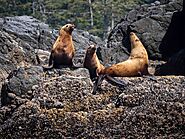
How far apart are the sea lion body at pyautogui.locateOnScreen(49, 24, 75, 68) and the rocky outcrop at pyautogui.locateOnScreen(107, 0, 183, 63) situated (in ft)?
8.01

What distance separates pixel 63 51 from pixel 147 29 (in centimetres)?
432

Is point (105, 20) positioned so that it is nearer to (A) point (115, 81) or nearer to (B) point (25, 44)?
(B) point (25, 44)

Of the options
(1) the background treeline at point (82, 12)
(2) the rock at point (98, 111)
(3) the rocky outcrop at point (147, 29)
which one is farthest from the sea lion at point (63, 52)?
(1) the background treeline at point (82, 12)

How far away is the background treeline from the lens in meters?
37.2

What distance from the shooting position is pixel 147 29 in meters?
14.1

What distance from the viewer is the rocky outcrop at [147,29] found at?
1361 cm

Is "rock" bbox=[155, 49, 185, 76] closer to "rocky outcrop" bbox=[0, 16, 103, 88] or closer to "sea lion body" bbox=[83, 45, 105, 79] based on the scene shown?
"sea lion body" bbox=[83, 45, 105, 79]

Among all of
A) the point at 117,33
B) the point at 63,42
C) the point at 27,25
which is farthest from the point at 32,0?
the point at 63,42

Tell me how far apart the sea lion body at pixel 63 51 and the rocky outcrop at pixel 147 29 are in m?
2.44

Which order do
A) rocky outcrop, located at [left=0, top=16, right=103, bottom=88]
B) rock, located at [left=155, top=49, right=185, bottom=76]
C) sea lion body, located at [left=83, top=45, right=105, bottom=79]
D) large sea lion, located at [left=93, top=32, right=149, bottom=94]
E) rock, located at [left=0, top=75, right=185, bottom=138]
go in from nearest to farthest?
1. rock, located at [left=0, top=75, right=185, bottom=138]
2. large sea lion, located at [left=93, top=32, right=149, bottom=94]
3. sea lion body, located at [left=83, top=45, right=105, bottom=79]
4. rock, located at [left=155, top=49, right=185, bottom=76]
5. rocky outcrop, located at [left=0, top=16, right=103, bottom=88]

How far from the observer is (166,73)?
425 inches

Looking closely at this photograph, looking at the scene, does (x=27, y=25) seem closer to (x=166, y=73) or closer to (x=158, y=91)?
(x=166, y=73)

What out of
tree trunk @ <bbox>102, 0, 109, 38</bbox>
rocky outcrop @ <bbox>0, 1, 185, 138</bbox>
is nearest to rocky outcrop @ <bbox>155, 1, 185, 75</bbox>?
rocky outcrop @ <bbox>0, 1, 185, 138</bbox>

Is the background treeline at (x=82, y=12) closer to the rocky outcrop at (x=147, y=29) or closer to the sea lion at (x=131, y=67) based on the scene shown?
the rocky outcrop at (x=147, y=29)
